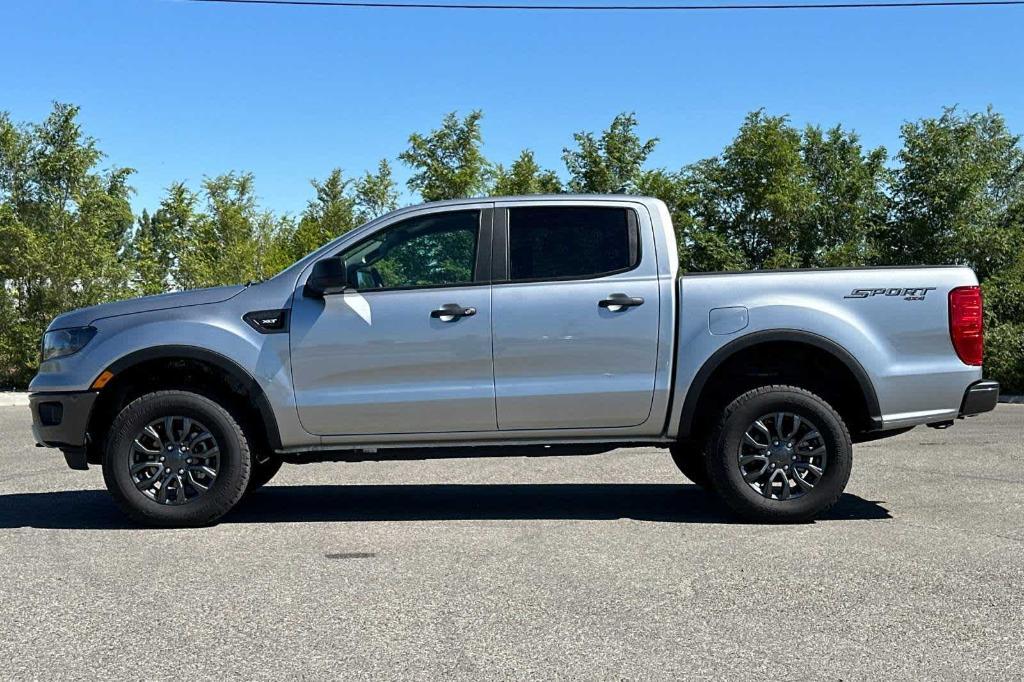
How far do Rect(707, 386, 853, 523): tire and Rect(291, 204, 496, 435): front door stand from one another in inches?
57.0

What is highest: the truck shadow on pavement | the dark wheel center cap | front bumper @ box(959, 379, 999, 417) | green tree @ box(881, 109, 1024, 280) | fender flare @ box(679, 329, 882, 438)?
green tree @ box(881, 109, 1024, 280)

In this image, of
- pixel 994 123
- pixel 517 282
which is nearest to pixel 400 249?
pixel 517 282

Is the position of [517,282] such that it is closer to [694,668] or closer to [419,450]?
[419,450]

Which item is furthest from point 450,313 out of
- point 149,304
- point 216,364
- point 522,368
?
point 149,304

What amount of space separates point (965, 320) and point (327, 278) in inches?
151

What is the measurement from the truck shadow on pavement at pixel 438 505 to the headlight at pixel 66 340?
1.09m

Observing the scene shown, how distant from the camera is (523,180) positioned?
28.7 meters

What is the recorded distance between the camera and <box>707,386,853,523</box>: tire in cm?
671

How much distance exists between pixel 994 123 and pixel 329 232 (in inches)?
1768

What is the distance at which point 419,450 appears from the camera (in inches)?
274

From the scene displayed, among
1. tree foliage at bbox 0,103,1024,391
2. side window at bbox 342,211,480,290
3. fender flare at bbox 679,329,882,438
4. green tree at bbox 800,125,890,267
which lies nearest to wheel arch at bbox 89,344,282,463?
side window at bbox 342,211,480,290

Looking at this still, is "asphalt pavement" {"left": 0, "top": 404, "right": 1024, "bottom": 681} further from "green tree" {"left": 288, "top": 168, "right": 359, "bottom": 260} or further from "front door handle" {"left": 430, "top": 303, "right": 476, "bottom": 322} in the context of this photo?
"green tree" {"left": 288, "top": 168, "right": 359, "bottom": 260}

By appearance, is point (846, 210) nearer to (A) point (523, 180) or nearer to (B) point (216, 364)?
A: (A) point (523, 180)

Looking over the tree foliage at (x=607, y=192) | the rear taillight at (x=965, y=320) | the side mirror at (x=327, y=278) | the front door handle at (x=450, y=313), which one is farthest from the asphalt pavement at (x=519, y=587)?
the tree foliage at (x=607, y=192)
